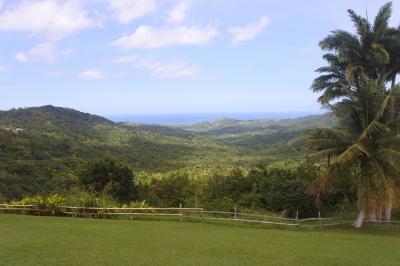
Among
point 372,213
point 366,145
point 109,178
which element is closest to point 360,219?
point 372,213

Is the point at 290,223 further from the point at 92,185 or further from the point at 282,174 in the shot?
the point at 92,185

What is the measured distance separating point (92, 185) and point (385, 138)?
1924 centimetres

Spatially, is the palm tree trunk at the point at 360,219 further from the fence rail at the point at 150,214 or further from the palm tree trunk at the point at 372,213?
the fence rail at the point at 150,214

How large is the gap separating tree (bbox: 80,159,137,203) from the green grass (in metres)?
12.5

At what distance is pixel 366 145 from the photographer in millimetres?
17016

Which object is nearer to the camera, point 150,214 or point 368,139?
point 368,139

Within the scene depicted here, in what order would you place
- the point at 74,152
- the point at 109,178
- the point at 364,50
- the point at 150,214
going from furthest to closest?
the point at 74,152 < the point at 109,178 < the point at 364,50 < the point at 150,214

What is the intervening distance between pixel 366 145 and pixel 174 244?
9.09 m

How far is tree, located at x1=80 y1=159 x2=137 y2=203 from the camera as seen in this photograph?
2916 cm

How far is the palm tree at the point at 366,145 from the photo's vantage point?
16.1 m

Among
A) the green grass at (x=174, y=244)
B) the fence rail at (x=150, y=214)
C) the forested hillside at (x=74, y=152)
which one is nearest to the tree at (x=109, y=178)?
the forested hillside at (x=74, y=152)

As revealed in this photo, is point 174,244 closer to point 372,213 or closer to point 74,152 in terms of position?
point 372,213

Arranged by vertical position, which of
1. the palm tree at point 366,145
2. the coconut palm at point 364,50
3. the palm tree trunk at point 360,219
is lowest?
the palm tree trunk at point 360,219

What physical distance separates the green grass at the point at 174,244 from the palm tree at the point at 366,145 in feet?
5.49
